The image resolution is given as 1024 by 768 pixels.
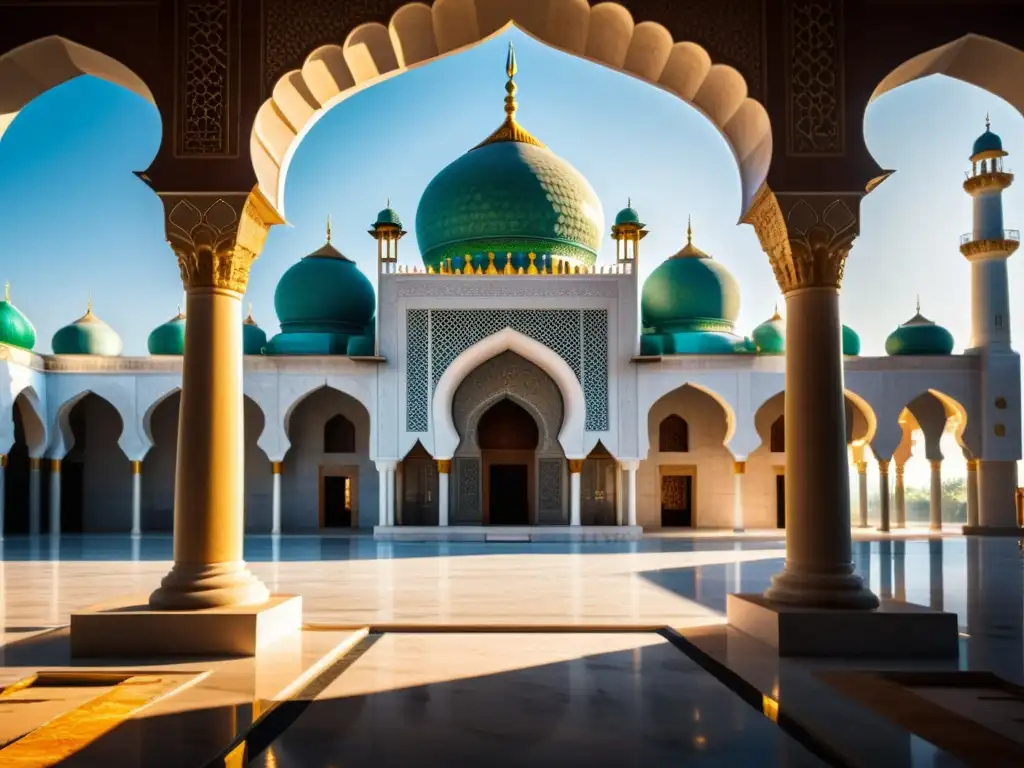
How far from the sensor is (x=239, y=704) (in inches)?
141

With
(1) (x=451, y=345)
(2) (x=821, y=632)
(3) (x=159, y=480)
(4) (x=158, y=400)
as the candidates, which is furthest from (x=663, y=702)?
(3) (x=159, y=480)

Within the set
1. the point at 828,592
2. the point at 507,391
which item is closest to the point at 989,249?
the point at 507,391

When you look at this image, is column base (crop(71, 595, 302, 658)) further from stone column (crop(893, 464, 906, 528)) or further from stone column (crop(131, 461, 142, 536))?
stone column (crop(893, 464, 906, 528))

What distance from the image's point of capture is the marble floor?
10.1ft

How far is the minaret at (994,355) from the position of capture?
649 inches

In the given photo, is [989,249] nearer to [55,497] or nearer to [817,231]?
[817,231]

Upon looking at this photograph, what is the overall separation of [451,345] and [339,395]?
10.1ft

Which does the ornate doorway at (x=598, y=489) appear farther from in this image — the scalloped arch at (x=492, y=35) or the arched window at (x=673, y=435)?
the scalloped arch at (x=492, y=35)

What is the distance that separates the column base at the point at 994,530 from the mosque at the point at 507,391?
0.44 metres

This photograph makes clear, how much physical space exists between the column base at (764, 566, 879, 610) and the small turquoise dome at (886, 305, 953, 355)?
14786mm

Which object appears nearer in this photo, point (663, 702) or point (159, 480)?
point (663, 702)

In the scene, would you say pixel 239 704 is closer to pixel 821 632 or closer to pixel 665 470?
pixel 821 632

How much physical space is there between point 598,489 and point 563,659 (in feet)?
41.6

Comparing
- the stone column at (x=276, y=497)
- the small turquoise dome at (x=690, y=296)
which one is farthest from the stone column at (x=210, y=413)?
the small turquoise dome at (x=690, y=296)
